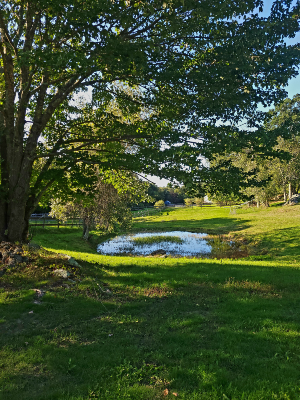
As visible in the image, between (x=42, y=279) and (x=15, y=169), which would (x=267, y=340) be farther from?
(x=15, y=169)

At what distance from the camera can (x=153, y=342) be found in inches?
251

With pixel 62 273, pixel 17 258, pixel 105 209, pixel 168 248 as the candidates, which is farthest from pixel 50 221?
pixel 62 273

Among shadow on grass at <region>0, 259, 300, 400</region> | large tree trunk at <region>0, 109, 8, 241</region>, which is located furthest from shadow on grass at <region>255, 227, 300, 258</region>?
large tree trunk at <region>0, 109, 8, 241</region>

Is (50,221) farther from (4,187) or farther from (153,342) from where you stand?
(153,342)

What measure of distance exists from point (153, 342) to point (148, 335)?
0.41m

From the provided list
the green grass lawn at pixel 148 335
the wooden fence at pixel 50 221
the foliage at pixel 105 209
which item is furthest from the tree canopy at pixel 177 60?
the wooden fence at pixel 50 221

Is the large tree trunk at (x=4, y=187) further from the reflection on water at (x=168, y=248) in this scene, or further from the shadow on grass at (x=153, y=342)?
the reflection on water at (x=168, y=248)

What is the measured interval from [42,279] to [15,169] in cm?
532

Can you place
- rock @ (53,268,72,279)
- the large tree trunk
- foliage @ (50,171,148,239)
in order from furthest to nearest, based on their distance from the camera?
foliage @ (50,171,148,239) → the large tree trunk → rock @ (53,268,72,279)

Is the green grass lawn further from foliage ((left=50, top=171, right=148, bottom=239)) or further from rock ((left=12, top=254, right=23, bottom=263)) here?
foliage ((left=50, top=171, right=148, bottom=239))

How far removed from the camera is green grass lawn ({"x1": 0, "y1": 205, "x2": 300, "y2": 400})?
4754mm

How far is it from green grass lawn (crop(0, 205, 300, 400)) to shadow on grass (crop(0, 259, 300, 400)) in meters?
0.02

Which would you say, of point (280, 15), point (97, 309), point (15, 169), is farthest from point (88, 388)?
point (280, 15)

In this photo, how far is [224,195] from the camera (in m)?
11.4
